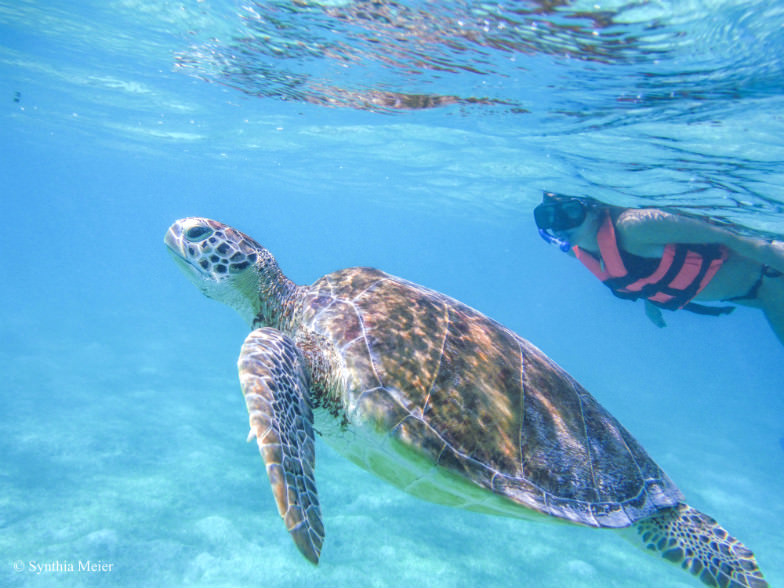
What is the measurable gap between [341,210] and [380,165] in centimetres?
2665

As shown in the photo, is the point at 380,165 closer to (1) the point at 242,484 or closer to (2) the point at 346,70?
(2) the point at 346,70

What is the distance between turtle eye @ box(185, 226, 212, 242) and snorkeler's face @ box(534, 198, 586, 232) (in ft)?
18.4

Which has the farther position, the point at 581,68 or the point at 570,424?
the point at 581,68

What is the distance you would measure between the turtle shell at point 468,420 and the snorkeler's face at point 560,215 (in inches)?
178

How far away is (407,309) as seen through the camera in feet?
12.4

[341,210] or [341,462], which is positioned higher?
[341,462]

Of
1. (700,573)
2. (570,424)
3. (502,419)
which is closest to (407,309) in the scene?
(502,419)

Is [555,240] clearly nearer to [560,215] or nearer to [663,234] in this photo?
[560,215]

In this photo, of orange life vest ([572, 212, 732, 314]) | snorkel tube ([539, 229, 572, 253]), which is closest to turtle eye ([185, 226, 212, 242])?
snorkel tube ([539, 229, 572, 253])

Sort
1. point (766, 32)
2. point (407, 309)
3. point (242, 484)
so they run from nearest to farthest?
point (407, 309), point (766, 32), point (242, 484)

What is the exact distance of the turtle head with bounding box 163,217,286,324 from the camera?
4.04 meters

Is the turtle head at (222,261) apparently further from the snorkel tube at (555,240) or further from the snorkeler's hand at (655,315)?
the snorkeler's hand at (655,315)

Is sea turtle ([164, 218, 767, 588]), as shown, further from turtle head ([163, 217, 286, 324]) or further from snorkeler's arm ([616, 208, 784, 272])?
snorkeler's arm ([616, 208, 784, 272])

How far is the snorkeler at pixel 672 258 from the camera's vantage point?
7254 mm
